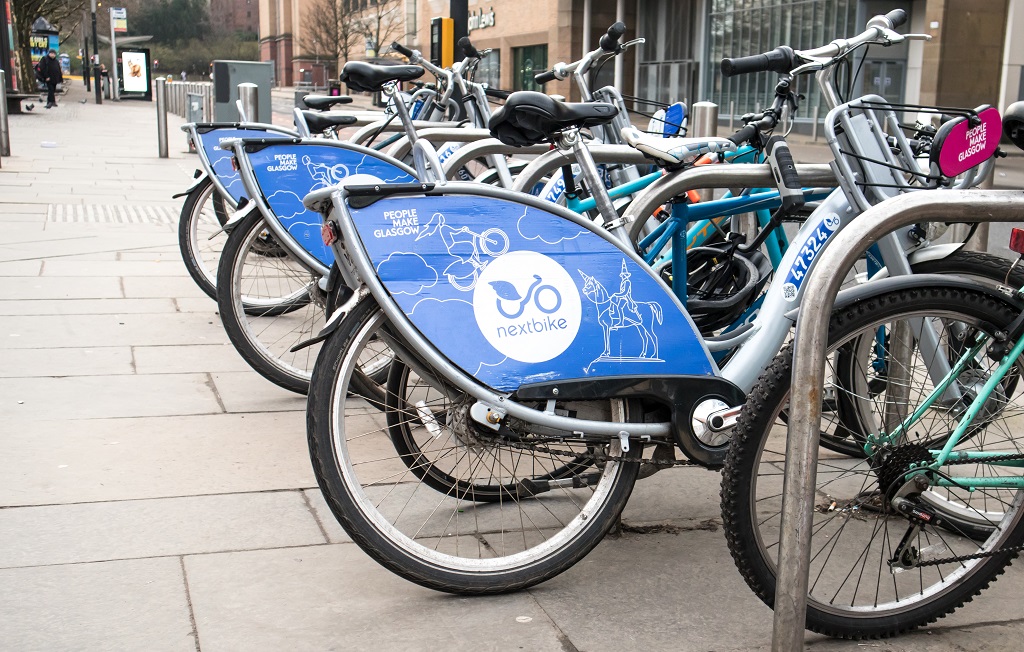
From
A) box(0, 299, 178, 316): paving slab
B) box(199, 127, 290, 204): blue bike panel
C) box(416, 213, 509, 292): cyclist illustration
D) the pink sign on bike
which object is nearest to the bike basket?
the pink sign on bike

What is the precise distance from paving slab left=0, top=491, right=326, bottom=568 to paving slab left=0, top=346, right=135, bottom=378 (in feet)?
5.64

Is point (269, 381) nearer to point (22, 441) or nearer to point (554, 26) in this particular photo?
point (22, 441)

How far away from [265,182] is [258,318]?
3.08 feet

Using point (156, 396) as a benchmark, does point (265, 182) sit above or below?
above

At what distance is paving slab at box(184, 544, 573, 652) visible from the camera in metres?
2.65

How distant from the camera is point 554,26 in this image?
41.1 m

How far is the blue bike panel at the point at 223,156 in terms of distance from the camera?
17.9ft

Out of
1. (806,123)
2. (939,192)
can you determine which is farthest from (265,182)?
(806,123)

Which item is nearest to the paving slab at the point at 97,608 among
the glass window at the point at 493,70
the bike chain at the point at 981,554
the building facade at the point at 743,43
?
the bike chain at the point at 981,554

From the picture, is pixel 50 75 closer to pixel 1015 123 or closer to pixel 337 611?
pixel 337 611

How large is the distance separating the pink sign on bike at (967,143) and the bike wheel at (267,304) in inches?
81.5

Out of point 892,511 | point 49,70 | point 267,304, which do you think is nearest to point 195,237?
point 267,304

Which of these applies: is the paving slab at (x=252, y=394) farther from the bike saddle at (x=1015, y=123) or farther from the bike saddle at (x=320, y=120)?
the bike saddle at (x=1015, y=123)

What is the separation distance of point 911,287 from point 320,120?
14.8ft
